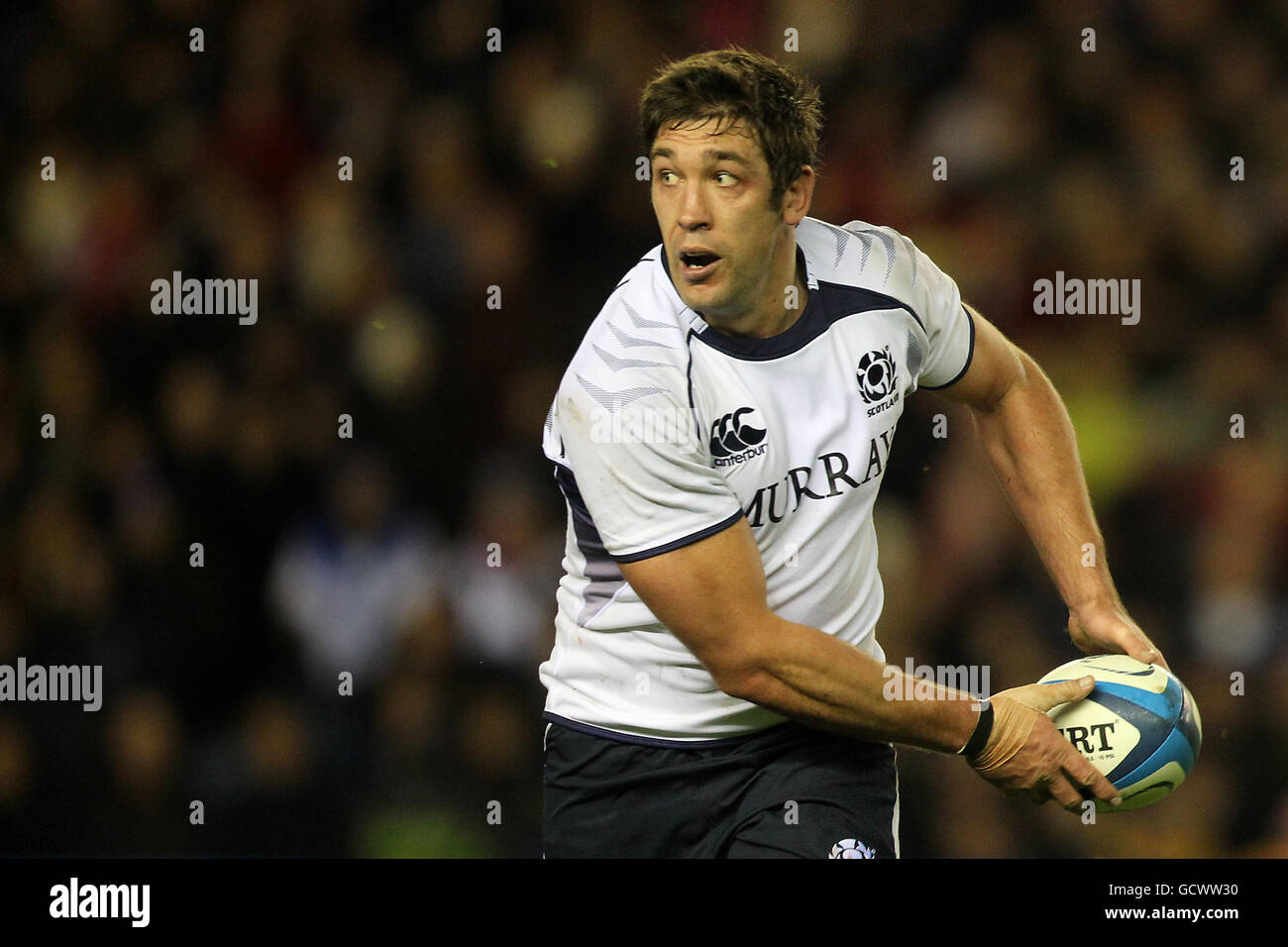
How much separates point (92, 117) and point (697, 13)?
2752mm

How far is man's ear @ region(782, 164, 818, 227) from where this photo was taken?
11.4 ft

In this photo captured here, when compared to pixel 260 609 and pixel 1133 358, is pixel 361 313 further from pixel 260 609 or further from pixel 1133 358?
pixel 1133 358

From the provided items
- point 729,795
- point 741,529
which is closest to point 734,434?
point 741,529

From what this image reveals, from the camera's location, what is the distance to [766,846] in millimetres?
3375

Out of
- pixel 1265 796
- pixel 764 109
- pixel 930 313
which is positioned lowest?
pixel 1265 796

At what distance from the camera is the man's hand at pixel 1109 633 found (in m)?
3.75

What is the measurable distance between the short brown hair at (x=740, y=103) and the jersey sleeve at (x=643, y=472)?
0.55 metres

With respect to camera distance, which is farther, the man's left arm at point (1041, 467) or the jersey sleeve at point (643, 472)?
the man's left arm at point (1041, 467)

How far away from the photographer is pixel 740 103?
3.37m

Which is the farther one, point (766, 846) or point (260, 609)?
point (260, 609)

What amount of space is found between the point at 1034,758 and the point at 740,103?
153cm

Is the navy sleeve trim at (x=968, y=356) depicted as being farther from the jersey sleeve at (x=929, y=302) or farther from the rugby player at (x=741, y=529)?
the rugby player at (x=741, y=529)

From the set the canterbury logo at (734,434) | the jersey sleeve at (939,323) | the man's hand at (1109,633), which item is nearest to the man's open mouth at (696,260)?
the canterbury logo at (734,434)
